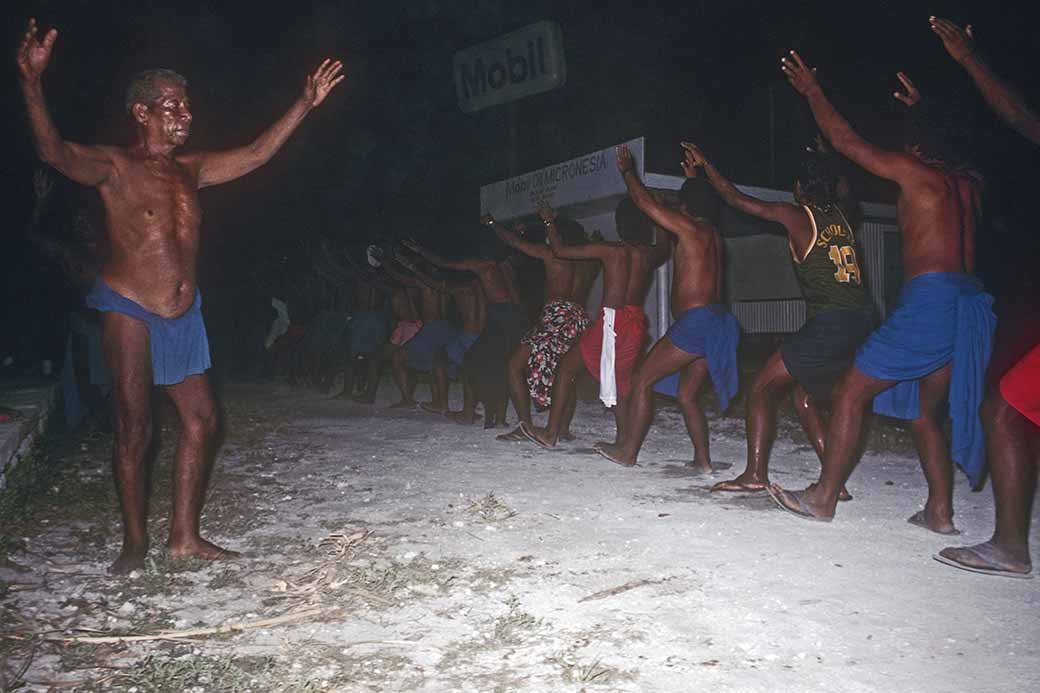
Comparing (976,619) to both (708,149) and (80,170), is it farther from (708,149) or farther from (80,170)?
(708,149)

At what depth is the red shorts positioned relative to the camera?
339 centimetres

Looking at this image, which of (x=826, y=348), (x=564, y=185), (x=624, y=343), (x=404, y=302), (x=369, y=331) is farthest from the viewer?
(x=564, y=185)

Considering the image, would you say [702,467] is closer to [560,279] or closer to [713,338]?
[713,338]

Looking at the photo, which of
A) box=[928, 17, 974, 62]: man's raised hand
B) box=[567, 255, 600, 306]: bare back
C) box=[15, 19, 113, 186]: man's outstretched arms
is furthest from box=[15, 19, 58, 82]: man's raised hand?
box=[567, 255, 600, 306]: bare back

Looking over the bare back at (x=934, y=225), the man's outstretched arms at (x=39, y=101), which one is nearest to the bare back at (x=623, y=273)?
the bare back at (x=934, y=225)

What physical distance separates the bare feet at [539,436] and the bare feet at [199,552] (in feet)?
11.1

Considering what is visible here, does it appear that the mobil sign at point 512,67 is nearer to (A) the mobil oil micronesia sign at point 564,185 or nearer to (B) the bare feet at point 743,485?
(A) the mobil oil micronesia sign at point 564,185

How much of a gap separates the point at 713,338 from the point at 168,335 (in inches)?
130

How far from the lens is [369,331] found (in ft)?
36.8

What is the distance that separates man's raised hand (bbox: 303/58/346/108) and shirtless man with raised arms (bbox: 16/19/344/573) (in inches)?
22.3

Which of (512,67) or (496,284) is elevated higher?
(512,67)

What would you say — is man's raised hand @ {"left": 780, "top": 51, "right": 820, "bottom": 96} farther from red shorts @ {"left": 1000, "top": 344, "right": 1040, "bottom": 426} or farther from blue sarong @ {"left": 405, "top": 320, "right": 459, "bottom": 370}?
blue sarong @ {"left": 405, "top": 320, "right": 459, "bottom": 370}

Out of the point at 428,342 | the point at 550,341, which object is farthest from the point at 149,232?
the point at 428,342

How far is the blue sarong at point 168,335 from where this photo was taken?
373cm
